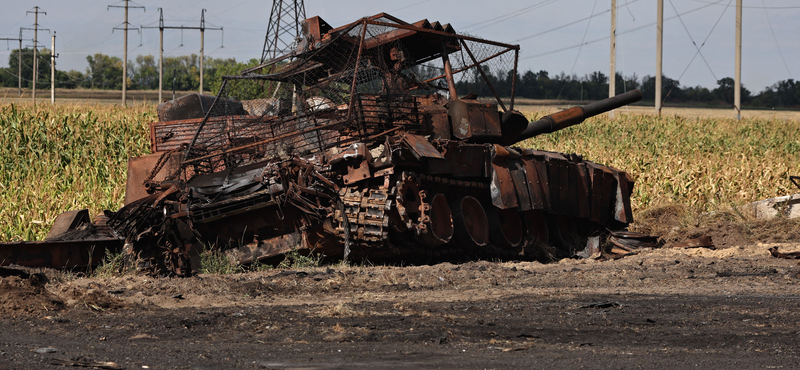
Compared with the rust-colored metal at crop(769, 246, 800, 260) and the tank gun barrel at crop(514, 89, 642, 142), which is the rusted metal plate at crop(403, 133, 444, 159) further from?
the rust-colored metal at crop(769, 246, 800, 260)

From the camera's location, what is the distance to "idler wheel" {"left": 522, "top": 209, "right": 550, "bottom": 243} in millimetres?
11883

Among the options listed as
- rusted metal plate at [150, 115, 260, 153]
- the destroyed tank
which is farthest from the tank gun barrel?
rusted metal plate at [150, 115, 260, 153]

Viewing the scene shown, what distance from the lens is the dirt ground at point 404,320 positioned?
169 inches

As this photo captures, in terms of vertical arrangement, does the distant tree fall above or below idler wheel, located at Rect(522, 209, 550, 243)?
above

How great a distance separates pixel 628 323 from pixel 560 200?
662 centimetres

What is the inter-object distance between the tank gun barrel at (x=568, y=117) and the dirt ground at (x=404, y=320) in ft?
17.0

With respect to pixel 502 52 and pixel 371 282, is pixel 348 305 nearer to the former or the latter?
pixel 371 282

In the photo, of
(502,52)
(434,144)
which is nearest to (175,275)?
(434,144)

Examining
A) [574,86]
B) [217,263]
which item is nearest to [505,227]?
[217,263]

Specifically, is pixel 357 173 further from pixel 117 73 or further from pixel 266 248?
pixel 117 73

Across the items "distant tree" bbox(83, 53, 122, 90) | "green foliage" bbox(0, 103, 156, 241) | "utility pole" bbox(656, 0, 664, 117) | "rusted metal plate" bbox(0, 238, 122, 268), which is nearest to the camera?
"rusted metal plate" bbox(0, 238, 122, 268)

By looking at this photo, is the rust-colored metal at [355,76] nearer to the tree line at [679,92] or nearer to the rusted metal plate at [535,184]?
the rusted metal plate at [535,184]

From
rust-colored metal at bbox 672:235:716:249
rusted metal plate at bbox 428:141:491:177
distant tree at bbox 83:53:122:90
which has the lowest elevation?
rust-colored metal at bbox 672:235:716:249

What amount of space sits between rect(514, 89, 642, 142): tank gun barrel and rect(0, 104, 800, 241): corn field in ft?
7.72
